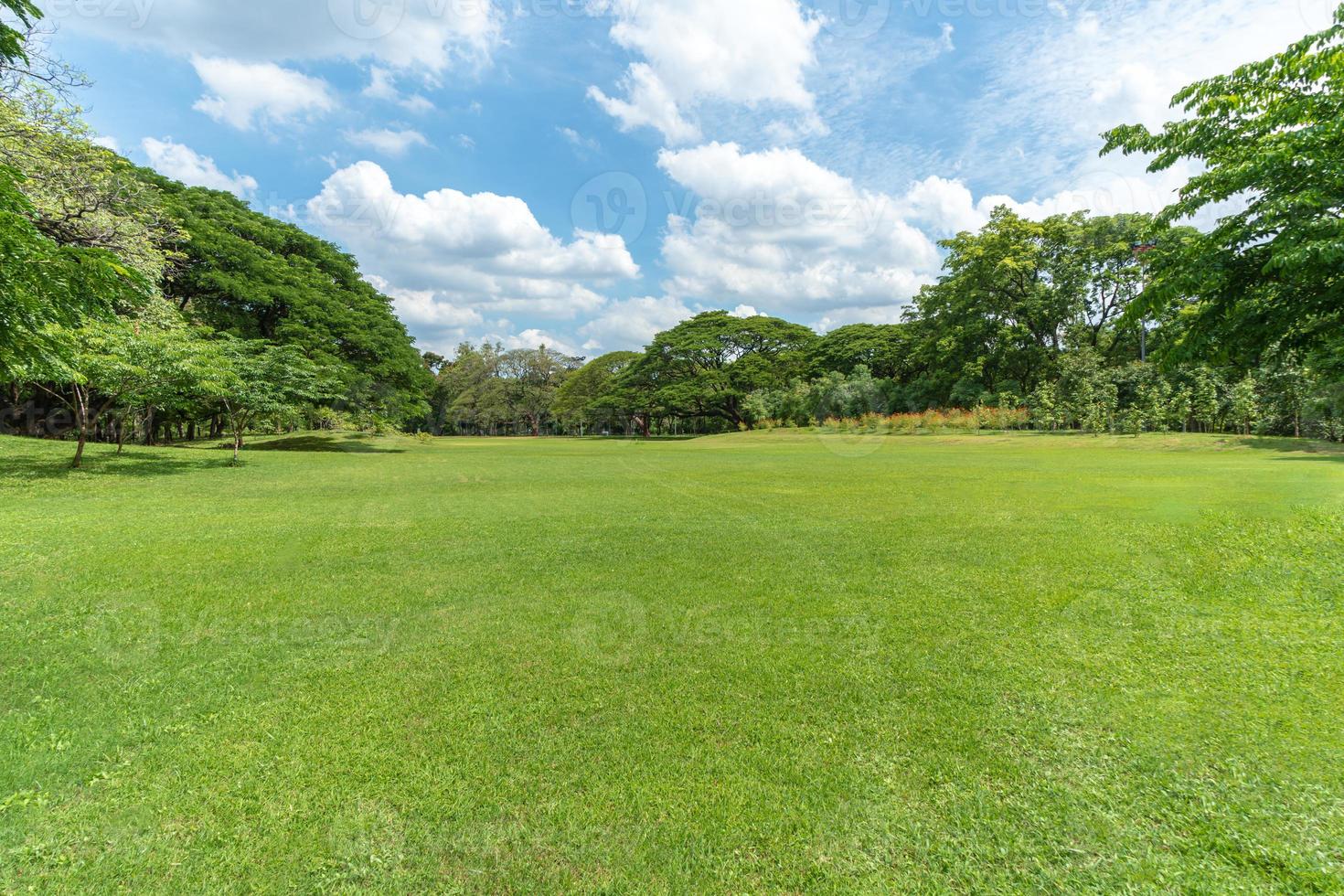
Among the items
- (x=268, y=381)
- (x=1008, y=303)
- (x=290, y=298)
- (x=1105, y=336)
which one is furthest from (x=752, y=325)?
(x=268, y=381)

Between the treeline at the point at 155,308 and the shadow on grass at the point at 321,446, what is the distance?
4.92ft

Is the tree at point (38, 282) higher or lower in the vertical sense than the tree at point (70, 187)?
lower

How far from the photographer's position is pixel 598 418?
69.3 m

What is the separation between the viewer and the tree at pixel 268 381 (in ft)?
69.1

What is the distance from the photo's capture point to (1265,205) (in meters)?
5.80

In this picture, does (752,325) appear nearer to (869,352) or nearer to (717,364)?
(717,364)

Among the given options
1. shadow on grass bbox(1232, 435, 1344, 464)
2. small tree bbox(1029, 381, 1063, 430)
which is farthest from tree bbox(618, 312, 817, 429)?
shadow on grass bbox(1232, 435, 1344, 464)

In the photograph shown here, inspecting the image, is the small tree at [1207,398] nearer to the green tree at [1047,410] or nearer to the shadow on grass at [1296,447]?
the shadow on grass at [1296,447]

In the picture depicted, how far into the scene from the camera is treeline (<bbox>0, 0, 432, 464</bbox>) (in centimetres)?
441

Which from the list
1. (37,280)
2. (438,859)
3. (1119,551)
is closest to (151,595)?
(37,280)

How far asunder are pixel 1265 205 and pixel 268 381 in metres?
28.2

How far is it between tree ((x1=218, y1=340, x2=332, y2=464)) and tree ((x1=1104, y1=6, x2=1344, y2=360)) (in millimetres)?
24541

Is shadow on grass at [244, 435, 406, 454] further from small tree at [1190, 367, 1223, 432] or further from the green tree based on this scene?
small tree at [1190, 367, 1223, 432]

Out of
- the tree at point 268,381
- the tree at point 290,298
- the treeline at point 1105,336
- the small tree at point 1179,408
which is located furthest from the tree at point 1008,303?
the tree at point 268,381
